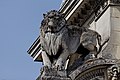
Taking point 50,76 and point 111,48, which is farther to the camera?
point 111,48

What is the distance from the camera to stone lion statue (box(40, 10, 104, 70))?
94.0 ft

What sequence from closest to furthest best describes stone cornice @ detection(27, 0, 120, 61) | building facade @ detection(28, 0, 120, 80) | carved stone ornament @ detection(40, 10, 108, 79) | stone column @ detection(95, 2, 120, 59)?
building facade @ detection(28, 0, 120, 80) < carved stone ornament @ detection(40, 10, 108, 79) < stone column @ detection(95, 2, 120, 59) < stone cornice @ detection(27, 0, 120, 61)

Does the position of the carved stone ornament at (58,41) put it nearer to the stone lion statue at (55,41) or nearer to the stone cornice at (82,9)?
the stone lion statue at (55,41)

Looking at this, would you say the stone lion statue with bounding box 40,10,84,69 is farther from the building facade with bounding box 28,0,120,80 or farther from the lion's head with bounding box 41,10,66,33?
the building facade with bounding box 28,0,120,80

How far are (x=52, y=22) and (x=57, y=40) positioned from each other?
28.1 inches

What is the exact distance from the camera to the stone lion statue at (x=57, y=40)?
2864 cm

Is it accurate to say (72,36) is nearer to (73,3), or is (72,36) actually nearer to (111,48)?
(111,48)

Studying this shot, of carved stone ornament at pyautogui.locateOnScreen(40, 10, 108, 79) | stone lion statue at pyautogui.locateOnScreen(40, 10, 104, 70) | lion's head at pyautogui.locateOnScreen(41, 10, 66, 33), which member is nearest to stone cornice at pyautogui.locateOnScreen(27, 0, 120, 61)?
carved stone ornament at pyautogui.locateOnScreen(40, 10, 108, 79)

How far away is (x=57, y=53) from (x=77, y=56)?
108 inches

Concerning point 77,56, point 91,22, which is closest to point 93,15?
point 91,22

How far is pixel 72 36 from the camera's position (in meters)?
29.4

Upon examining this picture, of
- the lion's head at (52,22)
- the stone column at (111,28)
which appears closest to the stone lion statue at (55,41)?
the lion's head at (52,22)

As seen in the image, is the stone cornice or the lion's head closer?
the lion's head

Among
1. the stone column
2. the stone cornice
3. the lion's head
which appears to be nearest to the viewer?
the lion's head
